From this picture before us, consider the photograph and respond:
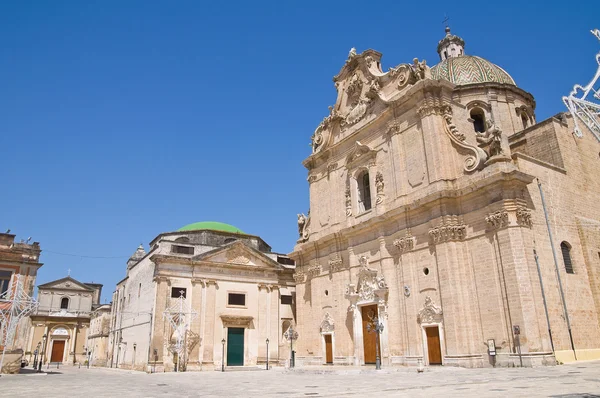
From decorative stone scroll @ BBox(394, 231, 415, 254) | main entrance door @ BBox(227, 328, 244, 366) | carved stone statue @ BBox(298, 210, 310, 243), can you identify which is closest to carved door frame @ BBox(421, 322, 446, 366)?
decorative stone scroll @ BBox(394, 231, 415, 254)

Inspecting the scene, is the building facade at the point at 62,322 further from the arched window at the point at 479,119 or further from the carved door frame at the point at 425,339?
the arched window at the point at 479,119

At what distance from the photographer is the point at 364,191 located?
27.0 m

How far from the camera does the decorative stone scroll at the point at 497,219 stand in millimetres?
18156

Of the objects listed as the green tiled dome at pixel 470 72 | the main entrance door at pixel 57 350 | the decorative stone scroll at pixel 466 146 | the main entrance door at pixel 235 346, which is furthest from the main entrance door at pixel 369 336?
the main entrance door at pixel 57 350

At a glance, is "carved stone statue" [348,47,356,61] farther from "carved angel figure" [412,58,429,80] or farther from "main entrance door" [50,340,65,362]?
"main entrance door" [50,340,65,362]

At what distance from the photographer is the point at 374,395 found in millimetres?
9375

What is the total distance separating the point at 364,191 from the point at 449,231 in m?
7.67

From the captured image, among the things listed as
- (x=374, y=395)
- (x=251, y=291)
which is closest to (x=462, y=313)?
(x=374, y=395)

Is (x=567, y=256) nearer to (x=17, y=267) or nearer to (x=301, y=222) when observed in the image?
(x=301, y=222)

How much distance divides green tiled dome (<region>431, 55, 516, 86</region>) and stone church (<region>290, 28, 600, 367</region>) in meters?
0.26

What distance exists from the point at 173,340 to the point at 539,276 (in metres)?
22.2

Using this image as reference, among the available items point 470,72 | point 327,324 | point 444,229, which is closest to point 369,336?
point 327,324

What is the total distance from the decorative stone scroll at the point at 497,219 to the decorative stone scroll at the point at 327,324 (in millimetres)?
11725

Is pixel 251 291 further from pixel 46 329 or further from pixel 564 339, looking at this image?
pixel 46 329
